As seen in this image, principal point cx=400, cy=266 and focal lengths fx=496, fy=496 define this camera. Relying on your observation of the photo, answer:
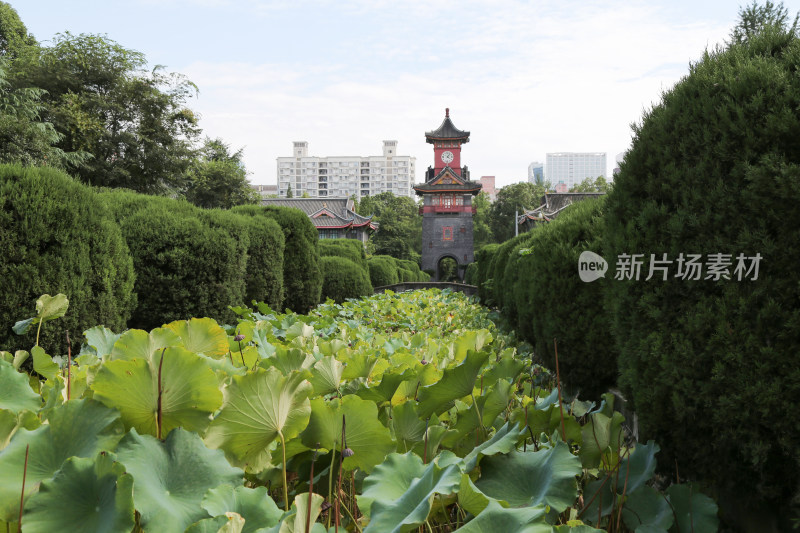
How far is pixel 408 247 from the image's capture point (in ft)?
174

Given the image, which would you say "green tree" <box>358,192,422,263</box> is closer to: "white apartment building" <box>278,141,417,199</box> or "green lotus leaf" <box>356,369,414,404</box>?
"green lotus leaf" <box>356,369,414,404</box>

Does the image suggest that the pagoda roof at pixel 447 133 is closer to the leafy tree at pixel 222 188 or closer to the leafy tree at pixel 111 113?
the leafy tree at pixel 222 188

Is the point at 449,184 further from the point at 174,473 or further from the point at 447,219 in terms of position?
the point at 174,473

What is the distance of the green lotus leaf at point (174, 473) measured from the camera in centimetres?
83

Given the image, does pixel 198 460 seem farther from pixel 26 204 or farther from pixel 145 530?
pixel 26 204

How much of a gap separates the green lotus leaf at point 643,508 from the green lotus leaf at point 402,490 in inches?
26.8

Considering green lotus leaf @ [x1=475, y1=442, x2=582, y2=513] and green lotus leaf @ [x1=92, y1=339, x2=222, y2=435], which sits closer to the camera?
green lotus leaf @ [x1=92, y1=339, x2=222, y2=435]

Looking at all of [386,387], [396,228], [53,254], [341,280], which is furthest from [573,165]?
[386,387]

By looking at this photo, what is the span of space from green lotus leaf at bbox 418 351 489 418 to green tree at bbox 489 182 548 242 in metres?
48.9

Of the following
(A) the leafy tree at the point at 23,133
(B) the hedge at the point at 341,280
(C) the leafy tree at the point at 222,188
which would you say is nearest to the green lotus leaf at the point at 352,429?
(B) the hedge at the point at 341,280

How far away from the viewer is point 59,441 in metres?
0.90

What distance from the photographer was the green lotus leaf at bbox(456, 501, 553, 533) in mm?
813

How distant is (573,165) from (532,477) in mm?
183794

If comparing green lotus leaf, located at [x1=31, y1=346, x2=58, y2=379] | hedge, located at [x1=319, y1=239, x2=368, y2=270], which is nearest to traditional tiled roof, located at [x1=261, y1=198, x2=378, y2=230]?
hedge, located at [x1=319, y1=239, x2=368, y2=270]
